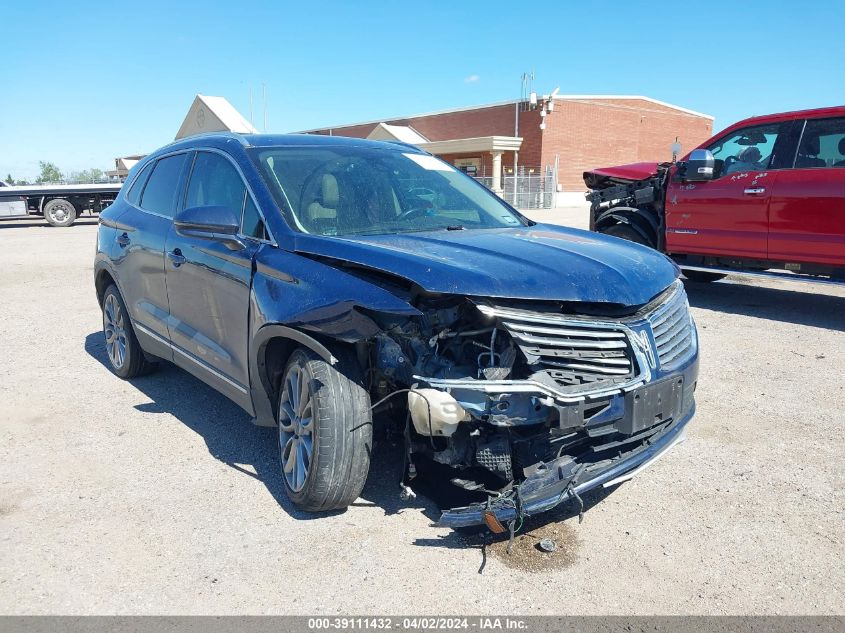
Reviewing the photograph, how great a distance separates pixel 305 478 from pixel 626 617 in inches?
60.2

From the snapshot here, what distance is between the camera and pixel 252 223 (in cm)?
370

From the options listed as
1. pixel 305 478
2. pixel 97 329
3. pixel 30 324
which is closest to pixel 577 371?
pixel 305 478

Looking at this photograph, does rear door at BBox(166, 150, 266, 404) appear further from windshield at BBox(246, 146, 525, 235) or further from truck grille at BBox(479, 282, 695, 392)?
truck grille at BBox(479, 282, 695, 392)

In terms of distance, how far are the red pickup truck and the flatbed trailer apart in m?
21.0

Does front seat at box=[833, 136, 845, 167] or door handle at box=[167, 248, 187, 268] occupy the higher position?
front seat at box=[833, 136, 845, 167]

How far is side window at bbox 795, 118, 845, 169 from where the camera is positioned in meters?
7.08

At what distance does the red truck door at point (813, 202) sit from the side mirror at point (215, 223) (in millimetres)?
6081

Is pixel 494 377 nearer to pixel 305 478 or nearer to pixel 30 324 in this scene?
pixel 305 478

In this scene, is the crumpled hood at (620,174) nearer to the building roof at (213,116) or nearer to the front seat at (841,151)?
the front seat at (841,151)

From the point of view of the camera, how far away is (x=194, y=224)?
362 centimetres

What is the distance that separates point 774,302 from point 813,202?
6.33 ft

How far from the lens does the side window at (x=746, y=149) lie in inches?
300

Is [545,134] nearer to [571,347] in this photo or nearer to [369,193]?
[369,193]

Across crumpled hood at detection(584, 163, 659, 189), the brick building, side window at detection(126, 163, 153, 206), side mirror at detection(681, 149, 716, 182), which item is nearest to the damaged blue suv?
side window at detection(126, 163, 153, 206)
